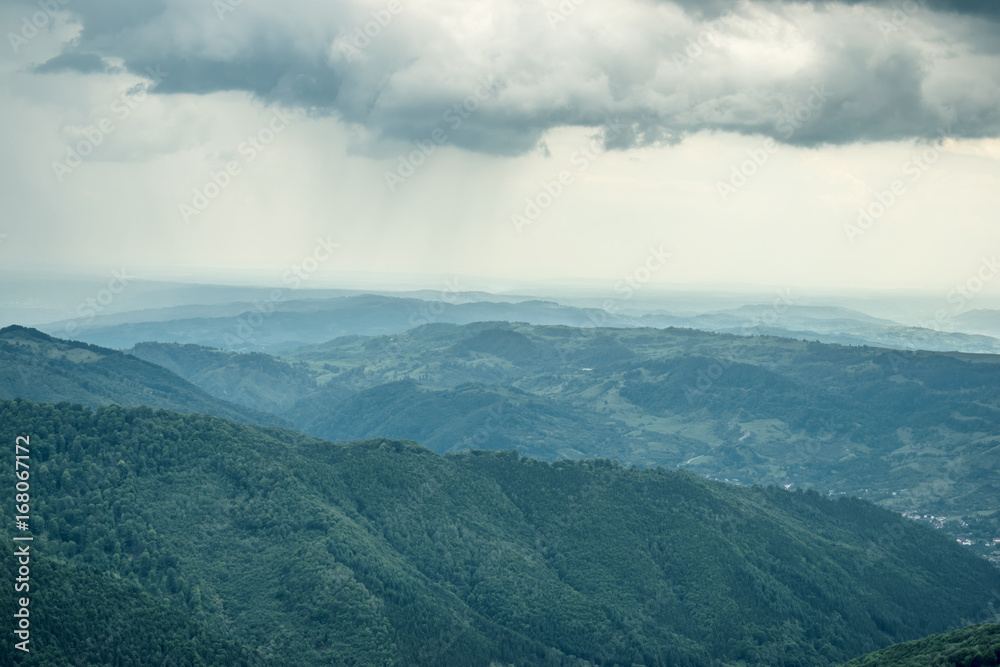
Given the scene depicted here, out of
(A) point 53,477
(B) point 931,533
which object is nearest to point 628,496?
(B) point 931,533

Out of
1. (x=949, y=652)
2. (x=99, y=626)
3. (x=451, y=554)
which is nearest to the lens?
(x=949, y=652)

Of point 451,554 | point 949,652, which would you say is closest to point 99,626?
point 451,554

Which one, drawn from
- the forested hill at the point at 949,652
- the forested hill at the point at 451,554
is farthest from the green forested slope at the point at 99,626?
the forested hill at the point at 949,652

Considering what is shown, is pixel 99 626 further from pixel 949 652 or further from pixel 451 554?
pixel 949 652

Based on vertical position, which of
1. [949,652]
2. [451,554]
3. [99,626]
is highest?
[949,652]

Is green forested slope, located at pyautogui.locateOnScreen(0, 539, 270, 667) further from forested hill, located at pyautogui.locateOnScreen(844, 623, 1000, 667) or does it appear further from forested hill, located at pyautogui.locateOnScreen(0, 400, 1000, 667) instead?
forested hill, located at pyautogui.locateOnScreen(844, 623, 1000, 667)

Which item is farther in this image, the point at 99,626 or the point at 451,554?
the point at 451,554

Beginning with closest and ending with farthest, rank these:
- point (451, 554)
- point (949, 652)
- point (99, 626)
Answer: point (949, 652)
point (99, 626)
point (451, 554)

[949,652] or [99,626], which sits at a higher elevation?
[949,652]
